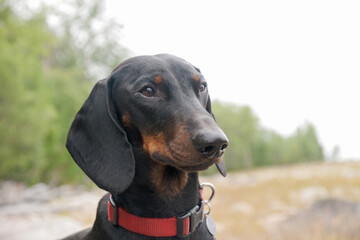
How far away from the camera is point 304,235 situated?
6.54 metres

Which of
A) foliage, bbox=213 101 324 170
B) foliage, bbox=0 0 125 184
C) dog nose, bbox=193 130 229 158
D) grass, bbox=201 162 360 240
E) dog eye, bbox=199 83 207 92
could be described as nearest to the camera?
dog nose, bbox=193 130 229 158

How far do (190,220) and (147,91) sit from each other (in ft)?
2.95

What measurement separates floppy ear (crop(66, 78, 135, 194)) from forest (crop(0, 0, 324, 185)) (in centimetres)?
1093

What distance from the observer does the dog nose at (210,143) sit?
1.81 metres

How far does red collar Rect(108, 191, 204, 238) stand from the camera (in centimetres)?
209

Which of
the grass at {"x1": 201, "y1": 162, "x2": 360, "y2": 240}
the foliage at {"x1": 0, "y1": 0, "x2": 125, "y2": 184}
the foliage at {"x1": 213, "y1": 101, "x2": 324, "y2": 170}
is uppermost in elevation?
the foliage at {"x1": 0, "y1": 0, "x2": 125, "y2": 184}

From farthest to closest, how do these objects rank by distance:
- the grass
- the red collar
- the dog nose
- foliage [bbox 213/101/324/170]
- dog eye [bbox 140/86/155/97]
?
foliage [bbox 213/101/324/170] → the grass → dog eye [bbox 140/86/155/97] → the red collar → the dog nose

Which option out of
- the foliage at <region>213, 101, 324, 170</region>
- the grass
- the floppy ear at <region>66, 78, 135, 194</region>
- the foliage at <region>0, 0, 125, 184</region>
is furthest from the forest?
the foliage at <region>213, 101, 324, 170</region>

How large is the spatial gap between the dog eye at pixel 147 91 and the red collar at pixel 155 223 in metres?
0.76

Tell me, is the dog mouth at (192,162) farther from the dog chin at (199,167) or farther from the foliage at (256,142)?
the foliage at (256,142)

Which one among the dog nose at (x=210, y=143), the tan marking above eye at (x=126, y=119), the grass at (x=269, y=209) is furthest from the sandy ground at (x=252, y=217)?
the dog nose at (x=210, y=143)

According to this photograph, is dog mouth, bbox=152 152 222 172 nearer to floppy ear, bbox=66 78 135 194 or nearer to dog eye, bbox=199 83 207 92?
floppy ear, bbox=66 78 135 194

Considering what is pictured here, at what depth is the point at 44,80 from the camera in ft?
57.2

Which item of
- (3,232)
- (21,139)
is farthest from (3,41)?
(3,232)
